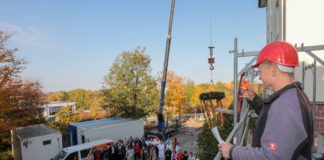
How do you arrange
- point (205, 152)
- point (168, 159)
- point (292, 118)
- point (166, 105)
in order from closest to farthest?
point (292, 118) < point (205, 152) < point (168, 159) < point (166, 105)

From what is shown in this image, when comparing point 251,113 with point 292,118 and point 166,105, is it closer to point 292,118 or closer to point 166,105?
point 292,118

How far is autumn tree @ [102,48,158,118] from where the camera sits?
23641 millimetres

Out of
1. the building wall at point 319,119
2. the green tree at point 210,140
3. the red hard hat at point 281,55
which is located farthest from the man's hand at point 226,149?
the green tree at point 210,140

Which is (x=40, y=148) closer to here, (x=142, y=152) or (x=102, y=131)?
(x=102, y=131)

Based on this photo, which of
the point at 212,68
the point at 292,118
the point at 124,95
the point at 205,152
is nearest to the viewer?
the point at 292,118

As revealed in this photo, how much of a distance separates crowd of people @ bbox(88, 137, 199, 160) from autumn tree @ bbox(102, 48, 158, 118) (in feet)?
26.8

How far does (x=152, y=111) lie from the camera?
24.2m

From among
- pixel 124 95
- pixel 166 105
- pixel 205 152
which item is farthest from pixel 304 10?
→ pixel 166 105

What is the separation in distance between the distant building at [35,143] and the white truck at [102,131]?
1729mm

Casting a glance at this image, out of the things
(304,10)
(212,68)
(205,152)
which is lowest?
(205,152)

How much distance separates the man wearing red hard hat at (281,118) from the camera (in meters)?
1.31

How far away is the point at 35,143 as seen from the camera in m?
→ 13.4

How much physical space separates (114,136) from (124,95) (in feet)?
23.6

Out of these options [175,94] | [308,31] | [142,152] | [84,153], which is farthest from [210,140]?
[175,94]
